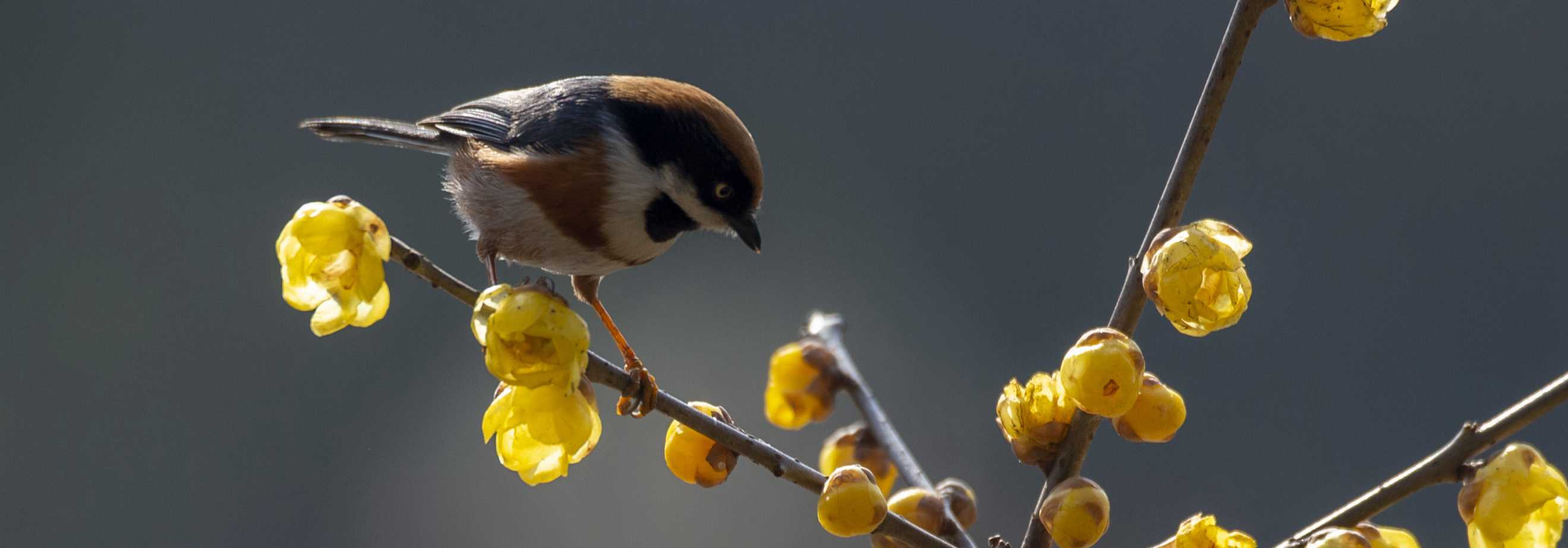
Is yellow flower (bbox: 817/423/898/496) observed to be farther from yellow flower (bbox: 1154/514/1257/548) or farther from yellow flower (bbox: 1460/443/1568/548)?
yellow flower (bbox: 1460/443/1568/548)

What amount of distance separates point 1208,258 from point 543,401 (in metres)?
0.47

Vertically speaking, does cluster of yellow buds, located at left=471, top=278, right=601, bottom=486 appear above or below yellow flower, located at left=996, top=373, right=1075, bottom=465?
below

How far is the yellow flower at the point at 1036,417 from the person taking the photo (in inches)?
38.3

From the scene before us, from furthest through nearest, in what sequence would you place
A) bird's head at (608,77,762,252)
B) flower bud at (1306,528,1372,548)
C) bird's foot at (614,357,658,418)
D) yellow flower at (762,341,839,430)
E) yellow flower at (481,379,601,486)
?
bird's head at (608,77,762,252) → yellow flower at (762,341,839,430) → bird's foot at (614,357,658,418) → yellow flower at (481,379,601,486) → flower bud at (1306,528,1372,548)

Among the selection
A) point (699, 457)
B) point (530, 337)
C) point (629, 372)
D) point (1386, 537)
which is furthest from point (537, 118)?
point (1386, 537)

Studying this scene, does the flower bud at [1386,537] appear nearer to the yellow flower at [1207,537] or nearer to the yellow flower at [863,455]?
the yellow flower at [1207,537]

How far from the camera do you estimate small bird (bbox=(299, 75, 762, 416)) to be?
5.43 ft

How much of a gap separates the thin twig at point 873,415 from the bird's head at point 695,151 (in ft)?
0.82

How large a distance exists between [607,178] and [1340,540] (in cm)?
117

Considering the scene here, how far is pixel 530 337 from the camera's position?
842 mm

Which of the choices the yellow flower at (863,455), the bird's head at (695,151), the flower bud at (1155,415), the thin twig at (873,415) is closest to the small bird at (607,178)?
the bird's head at (695,151)

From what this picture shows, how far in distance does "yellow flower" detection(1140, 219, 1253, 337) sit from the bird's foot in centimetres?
36

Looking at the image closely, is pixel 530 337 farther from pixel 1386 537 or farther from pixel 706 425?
pixel 1386 537

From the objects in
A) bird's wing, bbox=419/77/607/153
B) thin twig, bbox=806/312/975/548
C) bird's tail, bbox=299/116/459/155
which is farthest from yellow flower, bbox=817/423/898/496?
bird's tail, bbox=299/116/459/155
